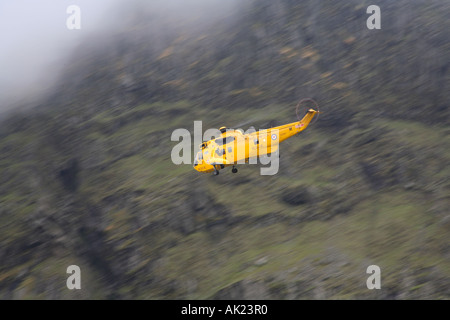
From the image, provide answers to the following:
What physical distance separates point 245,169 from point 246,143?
112 feet

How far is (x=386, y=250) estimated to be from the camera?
284 feet

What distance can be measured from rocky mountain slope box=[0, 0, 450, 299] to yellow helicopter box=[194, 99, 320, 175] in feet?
79.2

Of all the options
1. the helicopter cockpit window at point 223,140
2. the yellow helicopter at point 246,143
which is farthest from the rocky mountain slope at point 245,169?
the helicopter cockpit window at point 223,140

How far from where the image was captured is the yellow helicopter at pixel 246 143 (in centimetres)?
6738

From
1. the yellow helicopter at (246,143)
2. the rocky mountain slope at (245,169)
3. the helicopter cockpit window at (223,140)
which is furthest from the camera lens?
the rocky mountain slope at (245,169)

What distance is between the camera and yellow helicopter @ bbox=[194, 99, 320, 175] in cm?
6738

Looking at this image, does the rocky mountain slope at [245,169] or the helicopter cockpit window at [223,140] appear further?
the rocky mountain slope at [245,169]

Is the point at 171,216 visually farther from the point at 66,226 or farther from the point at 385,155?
the point at 385,155

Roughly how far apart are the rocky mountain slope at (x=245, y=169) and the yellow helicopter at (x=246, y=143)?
24.1 metres

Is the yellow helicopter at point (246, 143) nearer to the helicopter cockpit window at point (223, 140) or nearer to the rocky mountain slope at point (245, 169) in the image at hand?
the helicopter cockpit window at point (223, 140)

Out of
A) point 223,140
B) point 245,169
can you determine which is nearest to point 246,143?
point 223,140

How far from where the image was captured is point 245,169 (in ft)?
334

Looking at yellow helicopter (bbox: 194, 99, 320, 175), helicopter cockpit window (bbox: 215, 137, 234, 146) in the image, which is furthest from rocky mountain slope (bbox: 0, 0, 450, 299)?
helicopter cockpit window (bbox: 215, 137, 234, 146)
